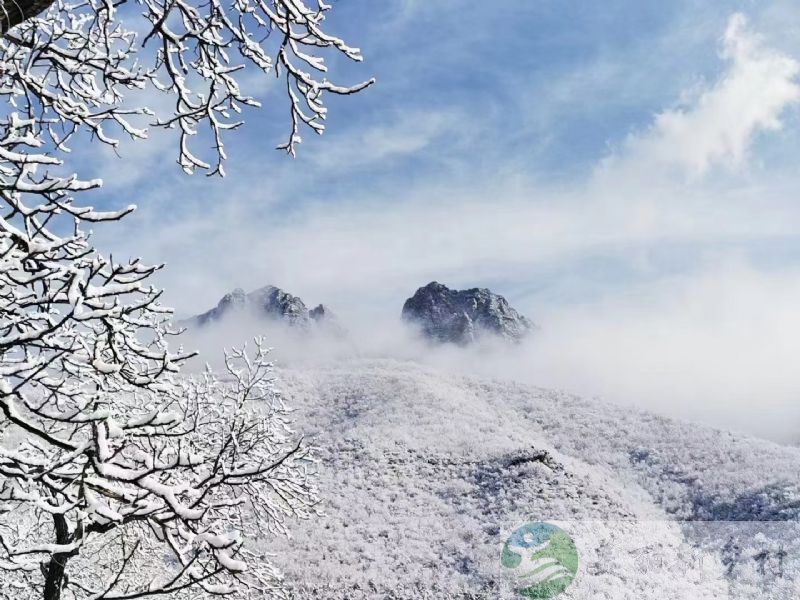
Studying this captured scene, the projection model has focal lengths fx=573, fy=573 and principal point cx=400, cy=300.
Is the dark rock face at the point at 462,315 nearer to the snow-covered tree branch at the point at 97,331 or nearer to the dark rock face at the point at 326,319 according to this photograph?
the dark rock face at the point at 326,319

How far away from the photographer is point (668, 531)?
2345 centimetres

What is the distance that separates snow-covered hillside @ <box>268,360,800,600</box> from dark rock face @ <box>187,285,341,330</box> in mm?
114553

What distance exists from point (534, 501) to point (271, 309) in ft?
475

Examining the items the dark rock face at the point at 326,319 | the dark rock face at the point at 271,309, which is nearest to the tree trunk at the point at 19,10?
the dark rock face at the point at 326,319

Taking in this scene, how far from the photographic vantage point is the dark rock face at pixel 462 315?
552ft

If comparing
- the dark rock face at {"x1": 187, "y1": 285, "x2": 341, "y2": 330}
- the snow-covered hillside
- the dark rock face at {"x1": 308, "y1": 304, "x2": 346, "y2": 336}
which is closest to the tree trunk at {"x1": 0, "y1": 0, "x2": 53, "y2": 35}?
the snow-covered hillside

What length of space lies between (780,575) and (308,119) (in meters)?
21.8

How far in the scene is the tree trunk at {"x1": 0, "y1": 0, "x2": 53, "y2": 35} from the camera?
3139mm

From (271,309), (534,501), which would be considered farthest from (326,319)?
(534,501)

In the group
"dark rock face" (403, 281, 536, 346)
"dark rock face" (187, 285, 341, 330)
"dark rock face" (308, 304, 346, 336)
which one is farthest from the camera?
"dark rock face" (403, 281, 536, 346)

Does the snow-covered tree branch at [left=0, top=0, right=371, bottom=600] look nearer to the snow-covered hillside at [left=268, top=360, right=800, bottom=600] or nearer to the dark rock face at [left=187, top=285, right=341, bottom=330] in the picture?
the snow-covered hillside at [left=268, top=360, right=800, bottom=600]

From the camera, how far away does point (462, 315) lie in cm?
17338

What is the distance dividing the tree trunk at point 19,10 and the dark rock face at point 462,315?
160164mm

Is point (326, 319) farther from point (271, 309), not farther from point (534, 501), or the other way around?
point (534, 501)
